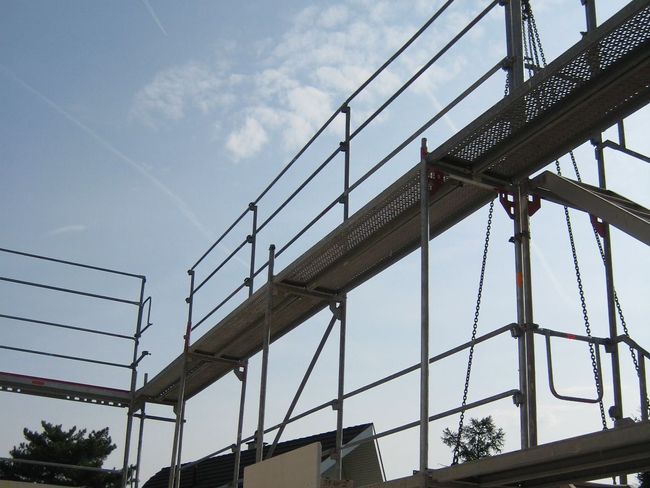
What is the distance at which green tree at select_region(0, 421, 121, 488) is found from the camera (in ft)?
109

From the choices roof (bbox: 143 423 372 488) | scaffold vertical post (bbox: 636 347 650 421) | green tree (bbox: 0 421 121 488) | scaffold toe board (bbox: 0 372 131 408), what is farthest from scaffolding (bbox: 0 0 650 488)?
green tree (bbox: 0 421 121 488)

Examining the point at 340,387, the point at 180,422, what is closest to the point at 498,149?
the point at 340,387

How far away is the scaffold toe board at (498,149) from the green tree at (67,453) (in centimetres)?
2666

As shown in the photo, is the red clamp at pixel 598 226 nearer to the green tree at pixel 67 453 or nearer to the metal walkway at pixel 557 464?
the metal walkway at pixel 557 464

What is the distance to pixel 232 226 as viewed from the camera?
10.7m

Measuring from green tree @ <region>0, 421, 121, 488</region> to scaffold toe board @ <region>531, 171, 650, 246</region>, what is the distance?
2953 cm

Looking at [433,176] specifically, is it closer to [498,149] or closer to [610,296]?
[498,149]

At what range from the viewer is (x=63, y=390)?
1177cm

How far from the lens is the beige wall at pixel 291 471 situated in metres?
5.79

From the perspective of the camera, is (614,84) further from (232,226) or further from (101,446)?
(101,446)

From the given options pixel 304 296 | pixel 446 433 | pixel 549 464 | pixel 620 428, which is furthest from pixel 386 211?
pixel 446 433

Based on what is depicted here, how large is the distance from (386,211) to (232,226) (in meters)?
3.93

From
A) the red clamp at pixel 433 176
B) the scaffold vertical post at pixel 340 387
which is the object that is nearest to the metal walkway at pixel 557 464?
the red clamp at pixel 433 176

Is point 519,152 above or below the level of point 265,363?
above
